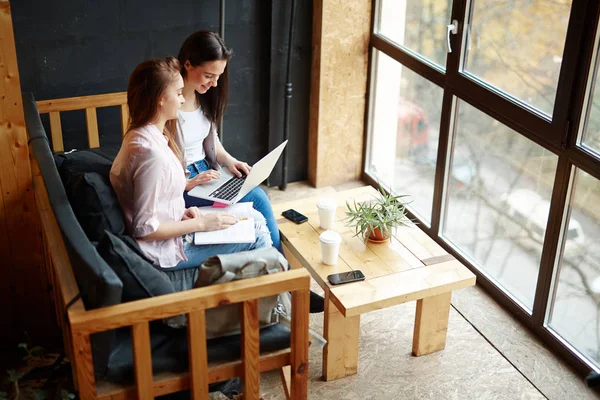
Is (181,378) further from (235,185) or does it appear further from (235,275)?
(235,185)

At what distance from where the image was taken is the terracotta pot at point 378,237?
323 cm

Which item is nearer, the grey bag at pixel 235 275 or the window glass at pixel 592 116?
the grey bag at pixel 235 275

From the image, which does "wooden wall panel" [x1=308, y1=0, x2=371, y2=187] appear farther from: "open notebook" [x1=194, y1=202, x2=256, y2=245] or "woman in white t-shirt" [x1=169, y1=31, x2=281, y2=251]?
"open notebook" [x1=194, y1=202, x2=256, y2=245]

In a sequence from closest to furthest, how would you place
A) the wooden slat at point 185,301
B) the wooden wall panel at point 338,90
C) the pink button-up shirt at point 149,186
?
the wooden slat at point 185,301, the pink button-up shirt at point 149,186, the wooden wall panel at point 338,90

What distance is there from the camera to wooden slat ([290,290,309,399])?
2.48m

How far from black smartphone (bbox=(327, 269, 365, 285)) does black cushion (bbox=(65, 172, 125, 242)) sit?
82 centimetres

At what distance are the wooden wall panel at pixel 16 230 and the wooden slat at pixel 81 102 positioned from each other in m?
0.79

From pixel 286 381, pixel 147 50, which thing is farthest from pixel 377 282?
pixel 147 50

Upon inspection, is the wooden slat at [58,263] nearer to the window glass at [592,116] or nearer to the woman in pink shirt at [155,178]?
the woman in pink shirt at [155,178]

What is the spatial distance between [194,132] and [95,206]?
917 mm

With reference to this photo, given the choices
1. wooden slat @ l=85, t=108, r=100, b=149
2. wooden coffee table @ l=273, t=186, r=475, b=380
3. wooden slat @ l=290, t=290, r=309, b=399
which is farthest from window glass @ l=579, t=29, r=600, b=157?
wooden slat @ l=85, t=108, r=100, b=149

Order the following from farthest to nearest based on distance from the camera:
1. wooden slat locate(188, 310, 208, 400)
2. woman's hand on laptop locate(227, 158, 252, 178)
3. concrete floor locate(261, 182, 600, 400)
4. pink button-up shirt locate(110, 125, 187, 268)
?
woman's hand on laptop locate(227, 158, 252, 178), concrete floor locate(261, 182, 600, 400), pink button-up shirt locate(110, 125, 187, 268), wooden slat locate(188, 310, 208, 400)

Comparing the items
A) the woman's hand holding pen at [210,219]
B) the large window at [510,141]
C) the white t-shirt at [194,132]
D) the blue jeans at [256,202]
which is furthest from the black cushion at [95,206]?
the large window at [510,141]

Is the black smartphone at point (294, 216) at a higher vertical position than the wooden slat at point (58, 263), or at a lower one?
lower
